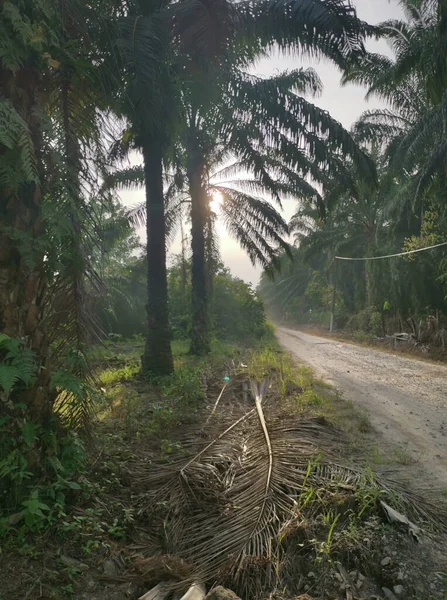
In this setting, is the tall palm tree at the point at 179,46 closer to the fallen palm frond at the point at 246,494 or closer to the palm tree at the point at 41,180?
the palm tree at the point at 41,180

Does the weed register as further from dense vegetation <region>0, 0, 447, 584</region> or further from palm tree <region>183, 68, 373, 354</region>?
palm tree <region>183, 68, 373, 354</region>

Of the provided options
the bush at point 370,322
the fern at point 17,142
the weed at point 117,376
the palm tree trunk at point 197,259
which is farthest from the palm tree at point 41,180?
the bush at point 370,322

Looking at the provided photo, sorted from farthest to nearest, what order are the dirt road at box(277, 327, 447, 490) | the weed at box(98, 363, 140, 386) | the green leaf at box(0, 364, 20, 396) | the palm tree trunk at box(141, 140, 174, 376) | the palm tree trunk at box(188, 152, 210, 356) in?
the palm tree trunk at box(188, 152, 210, 356) < the palm tree trunk at box(141, 140, 174, 376) < the weed at box(98, 363, 140, 386) < the dirt road at box(277, 327, 447, 490) < the green leaf at box(0, 364, 20, 396)

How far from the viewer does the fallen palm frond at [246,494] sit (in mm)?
2713

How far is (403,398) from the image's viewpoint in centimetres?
780

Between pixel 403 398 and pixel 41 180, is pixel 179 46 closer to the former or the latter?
pixel 41 180

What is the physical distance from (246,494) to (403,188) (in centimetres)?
1631

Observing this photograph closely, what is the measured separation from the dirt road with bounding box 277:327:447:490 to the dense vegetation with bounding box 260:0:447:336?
3.99m

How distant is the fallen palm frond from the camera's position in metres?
2.71

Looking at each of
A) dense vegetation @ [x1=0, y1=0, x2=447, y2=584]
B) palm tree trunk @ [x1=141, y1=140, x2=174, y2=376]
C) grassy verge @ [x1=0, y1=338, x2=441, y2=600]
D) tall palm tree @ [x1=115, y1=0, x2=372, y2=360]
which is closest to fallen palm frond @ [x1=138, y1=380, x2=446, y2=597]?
grassy verge @ [x1=0, y1=338, x2=441, y2=600]

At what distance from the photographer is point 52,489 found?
9.88 feet

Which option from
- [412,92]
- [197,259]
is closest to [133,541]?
[197,259]

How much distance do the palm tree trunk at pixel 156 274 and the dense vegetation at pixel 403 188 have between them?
13.0 ft

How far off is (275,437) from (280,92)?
23.7 feet
